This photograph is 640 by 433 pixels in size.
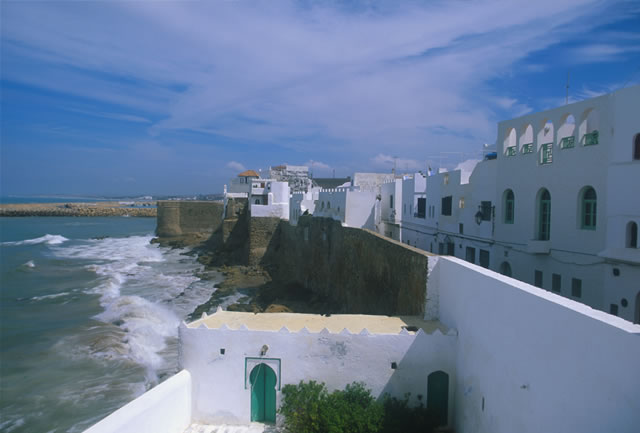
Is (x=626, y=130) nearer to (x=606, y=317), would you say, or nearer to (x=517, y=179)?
(x=517, y=179)

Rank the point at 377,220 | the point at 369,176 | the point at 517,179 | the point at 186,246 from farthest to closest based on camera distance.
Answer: the point at 186,246 → the point at 369,176 → the point at 377,220 → the point at 517,179

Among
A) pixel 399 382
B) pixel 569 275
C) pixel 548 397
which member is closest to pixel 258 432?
pixel 399 382

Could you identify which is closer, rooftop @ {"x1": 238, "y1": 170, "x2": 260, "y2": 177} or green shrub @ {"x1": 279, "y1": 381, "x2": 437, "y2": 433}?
green shrub @ {"x1": 279, "y1": 381, "x2": 437, "y2": 433}

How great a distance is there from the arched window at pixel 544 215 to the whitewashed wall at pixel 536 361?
5.20 metres

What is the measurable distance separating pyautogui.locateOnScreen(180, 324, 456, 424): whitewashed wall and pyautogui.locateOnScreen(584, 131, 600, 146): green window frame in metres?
Answer: 6.00

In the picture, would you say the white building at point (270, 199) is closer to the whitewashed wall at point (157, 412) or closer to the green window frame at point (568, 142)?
the green window frame at point (568, 142)

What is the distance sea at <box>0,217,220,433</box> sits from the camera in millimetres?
11312

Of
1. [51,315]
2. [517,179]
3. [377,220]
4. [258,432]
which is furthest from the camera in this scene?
[377,220]

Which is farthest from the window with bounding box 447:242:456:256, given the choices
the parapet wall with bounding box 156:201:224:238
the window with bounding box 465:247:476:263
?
the parapet wall with bounding box 156:201:224:238

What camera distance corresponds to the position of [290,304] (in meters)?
20.4

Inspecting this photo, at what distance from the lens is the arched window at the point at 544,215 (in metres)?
11.3

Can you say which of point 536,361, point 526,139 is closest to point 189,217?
point 526,139

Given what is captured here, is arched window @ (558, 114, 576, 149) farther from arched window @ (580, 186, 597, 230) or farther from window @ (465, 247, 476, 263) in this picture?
A: window @ (465, 247, 476, 263)

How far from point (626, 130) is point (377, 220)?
14818 mm
